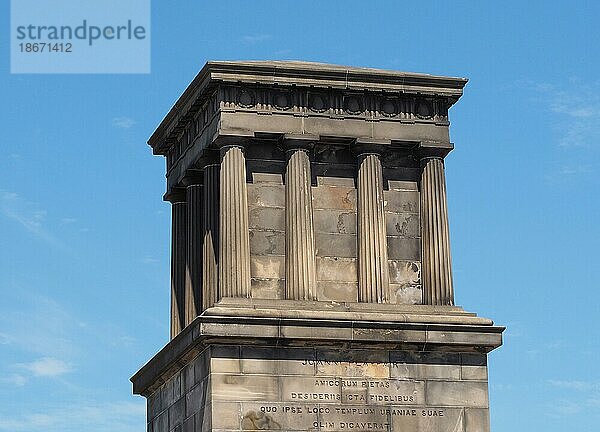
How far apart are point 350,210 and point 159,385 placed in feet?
23.8

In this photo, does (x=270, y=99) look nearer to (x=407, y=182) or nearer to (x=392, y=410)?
(x=407, y=182)

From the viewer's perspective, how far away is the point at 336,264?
135 ft

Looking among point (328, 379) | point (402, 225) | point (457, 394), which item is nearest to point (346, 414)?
point (328, 379)

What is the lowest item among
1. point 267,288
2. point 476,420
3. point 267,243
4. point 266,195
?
point 476,420

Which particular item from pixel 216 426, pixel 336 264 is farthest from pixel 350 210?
pixel 216 426

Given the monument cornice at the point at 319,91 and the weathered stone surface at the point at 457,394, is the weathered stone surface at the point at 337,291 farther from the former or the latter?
the monument cornice at the point at 319,91

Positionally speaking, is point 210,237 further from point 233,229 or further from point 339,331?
point 339,331

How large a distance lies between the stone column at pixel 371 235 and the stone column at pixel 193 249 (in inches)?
189

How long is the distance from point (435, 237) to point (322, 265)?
3037 millimetres

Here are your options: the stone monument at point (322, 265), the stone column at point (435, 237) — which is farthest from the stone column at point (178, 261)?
the stone column at point (435, 237)

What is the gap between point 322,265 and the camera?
135 ft

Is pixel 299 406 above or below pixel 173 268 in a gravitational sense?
below

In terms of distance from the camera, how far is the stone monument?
39219 mm

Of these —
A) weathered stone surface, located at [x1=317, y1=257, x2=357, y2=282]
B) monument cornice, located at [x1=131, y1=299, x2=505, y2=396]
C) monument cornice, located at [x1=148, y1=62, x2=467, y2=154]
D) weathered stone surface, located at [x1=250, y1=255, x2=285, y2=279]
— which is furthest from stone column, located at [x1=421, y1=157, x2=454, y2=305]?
weathered stone surface, located at [x1=250, y1=255, x2=285, y2=279]
